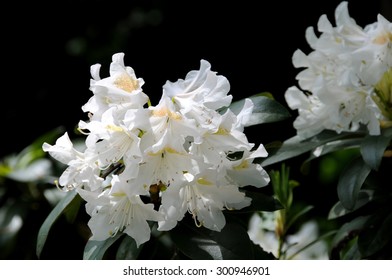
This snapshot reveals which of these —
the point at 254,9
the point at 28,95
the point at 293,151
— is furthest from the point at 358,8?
the point at 293,151

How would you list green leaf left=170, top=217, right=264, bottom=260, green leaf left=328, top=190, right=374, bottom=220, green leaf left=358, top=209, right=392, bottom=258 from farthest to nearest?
green leaf left=328, top=190, right=374, bottom=220
green leaf left=358, top=209, right=392, bottom=258
green leaf left=170, top=217, right=264, bottom=260

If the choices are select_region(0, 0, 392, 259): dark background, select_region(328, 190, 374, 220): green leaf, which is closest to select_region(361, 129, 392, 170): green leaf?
select_region(328, 190, 374, 220): green leaf

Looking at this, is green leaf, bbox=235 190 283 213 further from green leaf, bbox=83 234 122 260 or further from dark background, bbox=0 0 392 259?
dark background, bbox=0 0 392 259

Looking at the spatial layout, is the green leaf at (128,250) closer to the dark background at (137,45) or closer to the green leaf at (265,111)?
the green leaf at (265,111)

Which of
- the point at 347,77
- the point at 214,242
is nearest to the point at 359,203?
the point at 347,77

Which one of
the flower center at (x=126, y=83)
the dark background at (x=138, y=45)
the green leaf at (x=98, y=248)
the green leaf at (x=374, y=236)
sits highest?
the flower center at (x=126, y=83)

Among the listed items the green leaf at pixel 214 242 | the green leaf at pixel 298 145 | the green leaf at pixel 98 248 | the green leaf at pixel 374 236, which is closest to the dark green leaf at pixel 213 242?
the green leaf at pixel 214 242
